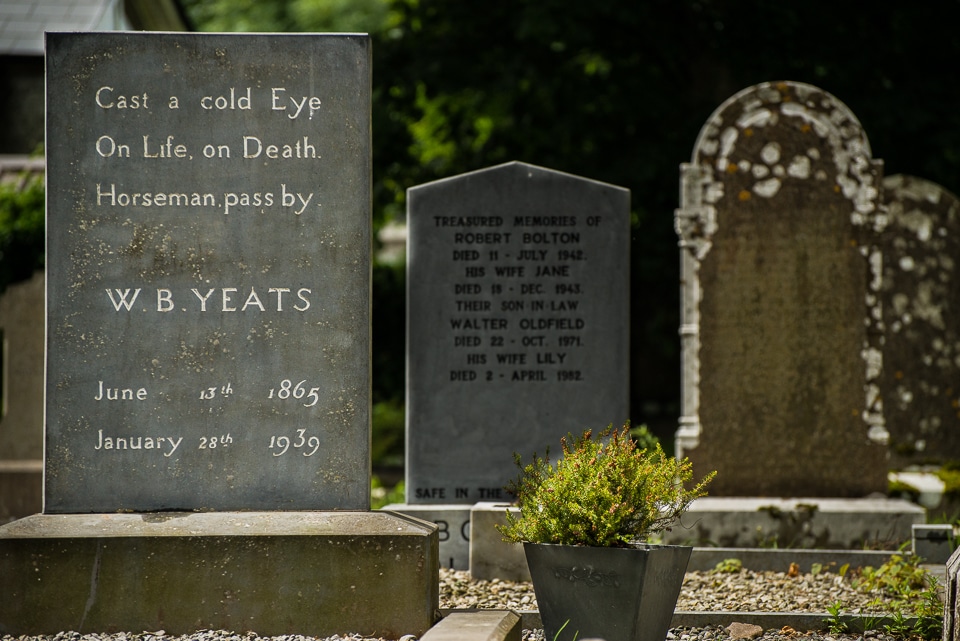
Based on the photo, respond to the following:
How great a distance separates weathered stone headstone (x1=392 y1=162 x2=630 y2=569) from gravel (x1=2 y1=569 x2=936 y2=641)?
2.71 ft

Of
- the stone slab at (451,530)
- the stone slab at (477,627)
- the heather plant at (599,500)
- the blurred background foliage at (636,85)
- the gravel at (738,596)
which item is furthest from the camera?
the blurred background foliage at (636,85)

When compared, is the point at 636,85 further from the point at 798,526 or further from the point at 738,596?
the point at 738,596

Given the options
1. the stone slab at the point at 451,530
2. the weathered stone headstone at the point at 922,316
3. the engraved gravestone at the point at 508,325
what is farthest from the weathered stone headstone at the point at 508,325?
the weathered stone headstone at the point at 922,316

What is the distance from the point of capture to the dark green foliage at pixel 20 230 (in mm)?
9484

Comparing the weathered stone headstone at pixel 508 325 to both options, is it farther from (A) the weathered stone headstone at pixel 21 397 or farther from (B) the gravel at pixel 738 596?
(A) the weathered stone headstone at pixel 21 397

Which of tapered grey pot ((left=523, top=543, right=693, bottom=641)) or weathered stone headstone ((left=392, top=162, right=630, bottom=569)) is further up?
weathered stone headstone ((left=392, top=162, right=630, bottom=569))

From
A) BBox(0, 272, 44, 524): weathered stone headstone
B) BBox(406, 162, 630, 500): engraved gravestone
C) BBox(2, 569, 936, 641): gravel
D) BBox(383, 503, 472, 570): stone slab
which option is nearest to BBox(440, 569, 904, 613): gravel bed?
BBox(2, 569, 936, 641): gravel

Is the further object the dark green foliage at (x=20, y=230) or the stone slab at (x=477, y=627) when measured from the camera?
the dark green foliage at (x=20, y=230)

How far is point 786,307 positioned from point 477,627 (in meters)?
3.84

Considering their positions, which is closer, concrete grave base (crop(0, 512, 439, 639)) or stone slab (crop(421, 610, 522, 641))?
stone slab (crop(421, 610, 522, 641))

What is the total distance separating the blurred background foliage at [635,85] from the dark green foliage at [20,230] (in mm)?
3991

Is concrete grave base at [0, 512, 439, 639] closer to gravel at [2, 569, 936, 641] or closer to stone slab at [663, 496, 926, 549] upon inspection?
gravel at [2, 569, 936, 641]

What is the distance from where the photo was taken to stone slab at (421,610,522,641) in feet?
11.9

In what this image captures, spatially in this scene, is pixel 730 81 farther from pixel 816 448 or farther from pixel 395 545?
pixel 395 545
